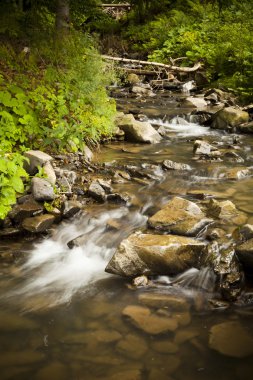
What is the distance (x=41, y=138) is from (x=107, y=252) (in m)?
2.51

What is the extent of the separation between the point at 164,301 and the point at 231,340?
2.43ft

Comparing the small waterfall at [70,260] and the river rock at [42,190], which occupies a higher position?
the river rock at [42,190]

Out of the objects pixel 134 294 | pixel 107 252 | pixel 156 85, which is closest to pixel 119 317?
pixel 134 294

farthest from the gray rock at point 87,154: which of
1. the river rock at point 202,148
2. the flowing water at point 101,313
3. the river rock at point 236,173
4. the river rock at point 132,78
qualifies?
the river rock at point 132,78

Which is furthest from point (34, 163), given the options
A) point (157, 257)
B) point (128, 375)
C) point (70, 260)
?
point (128, 375)

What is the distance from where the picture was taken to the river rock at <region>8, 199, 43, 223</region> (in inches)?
192

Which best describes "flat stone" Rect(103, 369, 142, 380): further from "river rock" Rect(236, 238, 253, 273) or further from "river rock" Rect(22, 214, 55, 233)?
"river rock" Rect(22, 214, 55, 233)

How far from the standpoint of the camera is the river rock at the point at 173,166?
6.83m

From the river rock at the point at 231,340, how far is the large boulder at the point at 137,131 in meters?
5.53

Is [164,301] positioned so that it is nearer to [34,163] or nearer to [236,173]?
[34,163]

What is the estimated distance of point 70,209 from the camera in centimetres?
512

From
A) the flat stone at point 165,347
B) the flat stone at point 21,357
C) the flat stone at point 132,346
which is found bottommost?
the flat stone at point 21,357

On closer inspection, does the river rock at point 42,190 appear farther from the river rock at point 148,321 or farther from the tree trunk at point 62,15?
the tree trunk at point 62,15

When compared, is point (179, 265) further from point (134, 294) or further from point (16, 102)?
point (16, 102)
